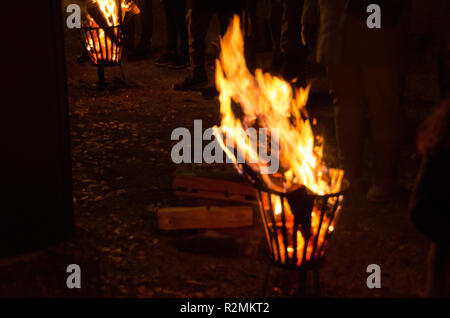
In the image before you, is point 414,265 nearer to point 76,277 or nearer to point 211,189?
point 211,189

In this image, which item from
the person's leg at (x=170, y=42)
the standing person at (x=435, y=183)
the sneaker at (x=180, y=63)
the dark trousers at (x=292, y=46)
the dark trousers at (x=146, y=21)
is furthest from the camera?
the dark trousers at (x=146, y=21)

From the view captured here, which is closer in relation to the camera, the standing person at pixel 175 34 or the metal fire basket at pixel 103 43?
the metal fire basket at pixel 103 43

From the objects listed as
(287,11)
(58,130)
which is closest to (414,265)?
(58,130)

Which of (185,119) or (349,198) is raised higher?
(185,119)

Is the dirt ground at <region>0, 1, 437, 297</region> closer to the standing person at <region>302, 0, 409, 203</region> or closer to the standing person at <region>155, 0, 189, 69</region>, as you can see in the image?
the standing person at <region>302, 0, 409, 203</region>

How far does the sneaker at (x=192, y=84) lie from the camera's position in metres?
7.82

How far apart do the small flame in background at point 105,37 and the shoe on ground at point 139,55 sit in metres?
1.94

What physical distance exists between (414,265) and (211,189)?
1533mm

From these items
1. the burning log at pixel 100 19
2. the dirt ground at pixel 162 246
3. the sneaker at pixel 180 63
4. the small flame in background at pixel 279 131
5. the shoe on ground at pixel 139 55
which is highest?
the burning log at pixel 100 19

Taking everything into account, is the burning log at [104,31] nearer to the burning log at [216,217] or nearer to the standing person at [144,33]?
the standing person at [144,33]

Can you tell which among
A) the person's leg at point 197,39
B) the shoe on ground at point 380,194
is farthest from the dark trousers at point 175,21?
the shoe on ground at point 380,194

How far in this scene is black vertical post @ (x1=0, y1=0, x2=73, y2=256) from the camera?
3391 mm
